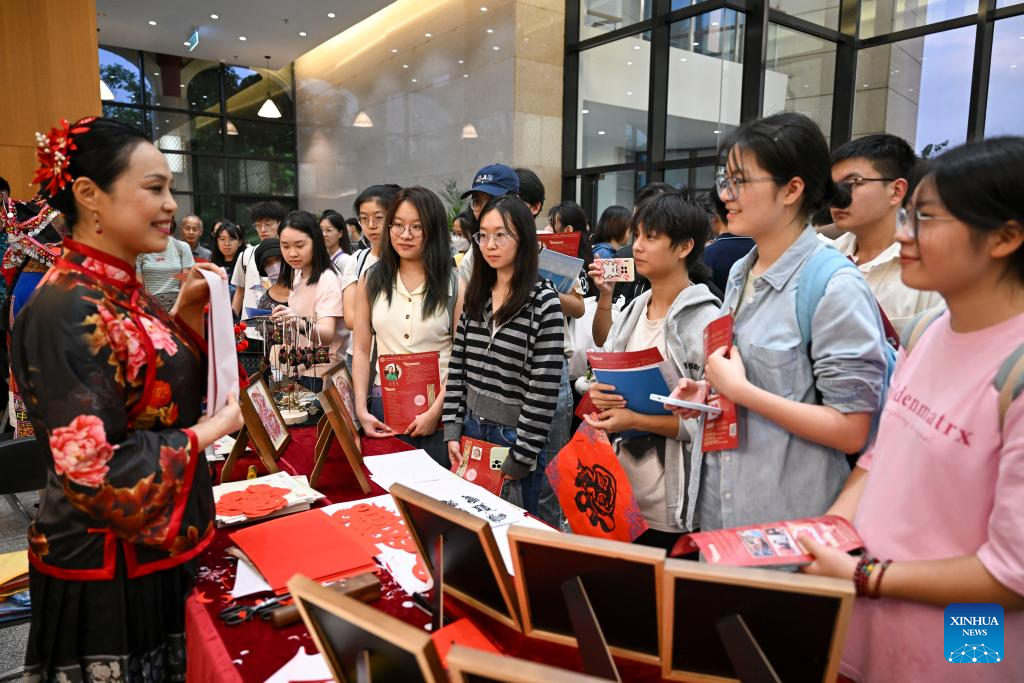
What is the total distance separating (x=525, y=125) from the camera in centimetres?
822

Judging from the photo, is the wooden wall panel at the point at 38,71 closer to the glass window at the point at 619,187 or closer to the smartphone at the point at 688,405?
the glass window at the point at 619,187

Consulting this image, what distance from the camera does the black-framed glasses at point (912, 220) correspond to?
2.95 ft

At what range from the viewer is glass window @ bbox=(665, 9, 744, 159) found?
671cm

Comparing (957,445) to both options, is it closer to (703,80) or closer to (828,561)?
(828,561)

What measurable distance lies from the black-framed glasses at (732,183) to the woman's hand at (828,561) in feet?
2.27

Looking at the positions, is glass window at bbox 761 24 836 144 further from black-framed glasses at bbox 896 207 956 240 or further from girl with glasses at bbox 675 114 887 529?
black-framed glasses at bbox 896 207 956 240

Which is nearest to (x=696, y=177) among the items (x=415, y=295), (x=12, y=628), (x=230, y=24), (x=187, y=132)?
(x=415, y=295)

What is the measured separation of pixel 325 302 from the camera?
3.08 metres

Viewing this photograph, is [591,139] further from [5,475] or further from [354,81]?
[5,475]

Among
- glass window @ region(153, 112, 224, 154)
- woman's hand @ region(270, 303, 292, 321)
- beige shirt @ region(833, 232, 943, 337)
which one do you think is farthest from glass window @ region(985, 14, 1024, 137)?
glass window @ region(153, 112, 224, 154)

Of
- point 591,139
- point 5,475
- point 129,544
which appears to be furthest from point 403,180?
point 129,544

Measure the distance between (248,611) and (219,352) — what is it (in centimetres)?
50

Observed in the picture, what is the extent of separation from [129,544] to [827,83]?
833 centimetres

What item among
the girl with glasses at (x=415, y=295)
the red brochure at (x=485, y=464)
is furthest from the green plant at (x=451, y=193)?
the red brochure at (x=485, y=464)
